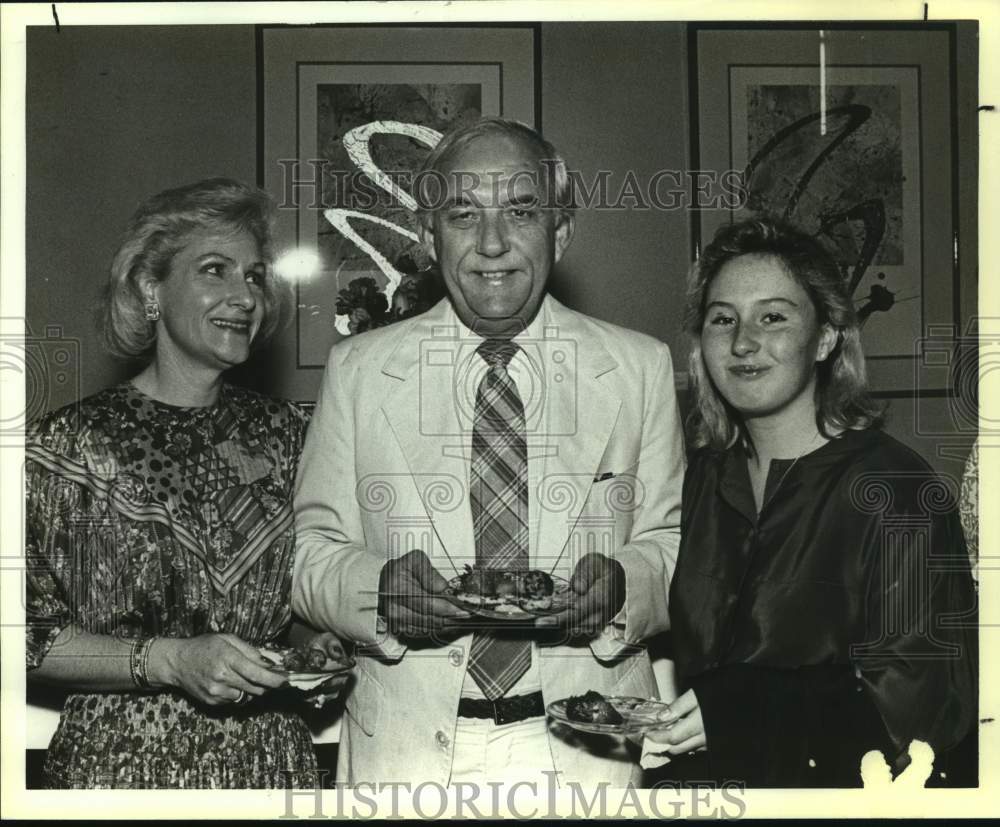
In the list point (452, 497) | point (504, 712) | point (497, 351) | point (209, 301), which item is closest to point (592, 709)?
point (504, 712)

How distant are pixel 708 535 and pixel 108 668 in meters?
1.43

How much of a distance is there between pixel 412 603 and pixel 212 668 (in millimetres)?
472

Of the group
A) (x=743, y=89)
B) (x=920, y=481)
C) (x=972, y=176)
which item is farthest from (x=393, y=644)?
(x=972, y=176)

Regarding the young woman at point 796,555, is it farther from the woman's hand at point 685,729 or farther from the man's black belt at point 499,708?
the man's black belt at point 499,708

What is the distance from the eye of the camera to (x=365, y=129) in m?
2.77

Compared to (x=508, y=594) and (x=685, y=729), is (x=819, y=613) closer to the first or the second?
(x=685, y=729)

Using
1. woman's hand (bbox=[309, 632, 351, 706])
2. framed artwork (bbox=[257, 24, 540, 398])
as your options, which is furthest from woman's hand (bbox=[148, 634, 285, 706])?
framed artwork (bbox=[257, 24, 540, 398])

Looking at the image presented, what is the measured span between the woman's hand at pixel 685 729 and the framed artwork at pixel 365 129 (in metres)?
1.13

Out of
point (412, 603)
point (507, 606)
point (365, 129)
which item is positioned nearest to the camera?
point (507, 606)

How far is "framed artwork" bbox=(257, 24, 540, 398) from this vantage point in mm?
2754

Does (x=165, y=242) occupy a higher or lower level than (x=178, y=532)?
higher

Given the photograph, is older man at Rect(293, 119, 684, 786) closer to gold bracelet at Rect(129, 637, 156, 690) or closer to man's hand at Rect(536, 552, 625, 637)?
man's hand at Rect(536, 552, 625, 637)

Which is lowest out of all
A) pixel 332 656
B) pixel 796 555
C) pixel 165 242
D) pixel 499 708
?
pixel 499 708

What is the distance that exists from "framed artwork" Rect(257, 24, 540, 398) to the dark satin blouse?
2.99 feet
